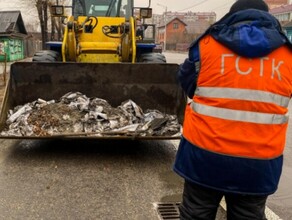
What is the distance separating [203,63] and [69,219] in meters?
2.12

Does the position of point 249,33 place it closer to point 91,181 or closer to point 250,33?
point 250,33

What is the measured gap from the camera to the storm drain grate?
3695 mm

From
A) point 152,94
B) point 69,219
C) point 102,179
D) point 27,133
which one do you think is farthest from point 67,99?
point 69,219

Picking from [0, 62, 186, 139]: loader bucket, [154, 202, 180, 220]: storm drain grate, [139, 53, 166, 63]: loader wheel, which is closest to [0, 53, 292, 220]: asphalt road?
[154, 202, 180, 220]: storm drain grate

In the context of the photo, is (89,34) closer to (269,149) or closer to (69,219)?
(69,219)

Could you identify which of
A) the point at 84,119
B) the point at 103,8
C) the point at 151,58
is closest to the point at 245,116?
the point at 84,119

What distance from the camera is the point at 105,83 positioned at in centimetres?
602

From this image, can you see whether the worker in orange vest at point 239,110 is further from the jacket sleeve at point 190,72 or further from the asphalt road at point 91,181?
the asphalt road at point 91,181

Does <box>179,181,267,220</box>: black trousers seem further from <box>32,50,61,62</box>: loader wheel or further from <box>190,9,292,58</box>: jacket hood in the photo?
<box>32,50,61,62</box>: loader wheel

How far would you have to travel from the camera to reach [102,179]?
15.1ft

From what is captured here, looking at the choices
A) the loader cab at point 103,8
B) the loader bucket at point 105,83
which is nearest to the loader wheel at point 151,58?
the loader cab at point 103,8

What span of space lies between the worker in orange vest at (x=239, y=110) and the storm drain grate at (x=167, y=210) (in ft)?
4.32

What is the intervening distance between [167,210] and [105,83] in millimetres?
2754

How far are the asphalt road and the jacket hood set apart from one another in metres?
2.01
